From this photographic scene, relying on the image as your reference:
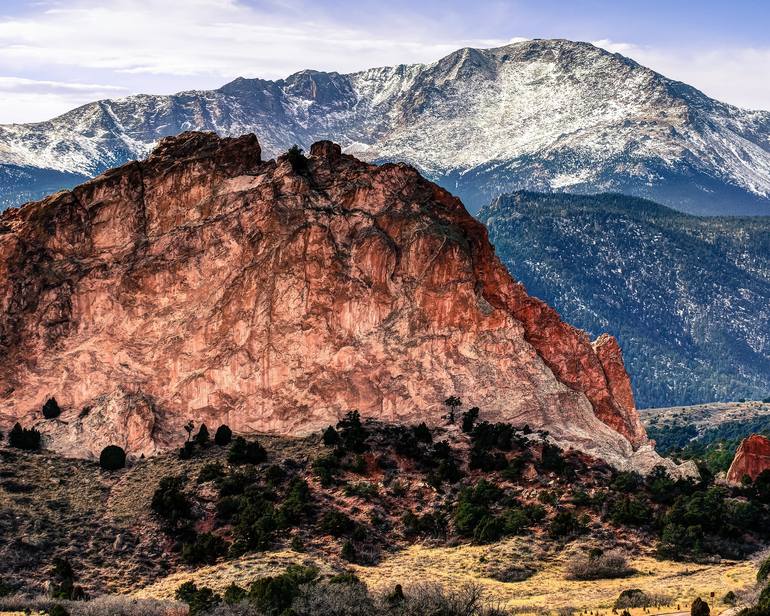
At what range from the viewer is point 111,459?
356ft

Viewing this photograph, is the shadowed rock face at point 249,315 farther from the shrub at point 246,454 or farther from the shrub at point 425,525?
the shrub at point 425,525

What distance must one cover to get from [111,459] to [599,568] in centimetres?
4299

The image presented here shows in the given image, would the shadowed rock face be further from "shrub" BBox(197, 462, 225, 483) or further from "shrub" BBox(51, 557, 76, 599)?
"shrub" BBox(51, 557, 76, 599)

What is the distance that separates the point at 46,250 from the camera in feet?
393

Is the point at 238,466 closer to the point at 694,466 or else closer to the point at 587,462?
the point at 587,462

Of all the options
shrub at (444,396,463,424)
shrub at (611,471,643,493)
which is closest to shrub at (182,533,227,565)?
shrub at (444,396,463,424)

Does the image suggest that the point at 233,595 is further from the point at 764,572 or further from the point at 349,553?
the point at 764,572

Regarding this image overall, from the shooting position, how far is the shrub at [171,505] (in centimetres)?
9888

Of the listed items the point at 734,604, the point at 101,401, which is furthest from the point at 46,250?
the point at 734,604

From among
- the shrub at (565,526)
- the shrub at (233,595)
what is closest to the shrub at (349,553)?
the shrub at (233,595)

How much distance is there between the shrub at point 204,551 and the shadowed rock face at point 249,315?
63.4 feet

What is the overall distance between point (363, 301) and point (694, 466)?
3512 cm

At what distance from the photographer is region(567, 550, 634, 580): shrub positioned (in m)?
90.2

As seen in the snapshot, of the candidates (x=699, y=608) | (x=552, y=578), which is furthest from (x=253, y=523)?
(x=699, y=608)
